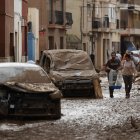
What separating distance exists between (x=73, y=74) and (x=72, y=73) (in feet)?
0.74

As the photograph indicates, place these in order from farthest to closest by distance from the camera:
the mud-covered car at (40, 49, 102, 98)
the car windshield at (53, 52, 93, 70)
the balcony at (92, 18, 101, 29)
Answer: the balcony at (92, 18, 101, 29), the car windshield at (53, 52, 93, 70), the mud-covered car at (40, 49, 102, 98)

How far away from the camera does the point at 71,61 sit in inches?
1056

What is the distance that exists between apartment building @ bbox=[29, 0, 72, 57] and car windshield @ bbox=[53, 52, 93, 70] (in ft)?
81.1

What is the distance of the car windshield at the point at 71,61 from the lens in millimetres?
26430

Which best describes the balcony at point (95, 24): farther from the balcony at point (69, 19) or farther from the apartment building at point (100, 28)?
the balcony at point (69, 19)

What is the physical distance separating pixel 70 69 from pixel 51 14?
3001 centimetres

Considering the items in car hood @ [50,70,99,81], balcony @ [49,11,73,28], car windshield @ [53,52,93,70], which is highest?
balcony @ [49,11,73,28]

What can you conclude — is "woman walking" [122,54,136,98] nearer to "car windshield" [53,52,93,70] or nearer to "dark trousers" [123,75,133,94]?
"dark trousers" [123,75,133,94]

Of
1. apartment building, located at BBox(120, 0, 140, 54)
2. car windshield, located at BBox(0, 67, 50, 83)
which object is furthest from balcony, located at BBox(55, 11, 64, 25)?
car windshield, located at BBox(0, 67, 50, 83)

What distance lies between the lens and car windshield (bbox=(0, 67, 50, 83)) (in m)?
17.6

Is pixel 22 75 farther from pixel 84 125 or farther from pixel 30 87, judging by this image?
pixel 84 125

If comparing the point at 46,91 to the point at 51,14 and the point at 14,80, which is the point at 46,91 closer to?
the point at 14,80

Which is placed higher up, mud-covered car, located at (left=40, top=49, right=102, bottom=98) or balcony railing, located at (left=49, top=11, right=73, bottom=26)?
balcony railing, located at (left=49, top=11, right=73, bottom=26)

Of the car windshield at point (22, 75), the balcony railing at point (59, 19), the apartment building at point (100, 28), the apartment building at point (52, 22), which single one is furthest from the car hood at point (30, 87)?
the apartment building at point (100, 28)
